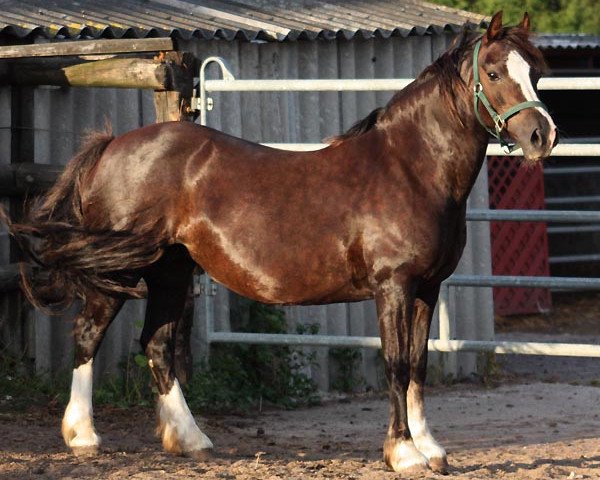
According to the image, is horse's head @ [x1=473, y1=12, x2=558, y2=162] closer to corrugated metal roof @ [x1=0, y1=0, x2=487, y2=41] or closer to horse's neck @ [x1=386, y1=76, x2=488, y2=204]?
horse's neck @ [x1=386, y1=76, x2=488, y2=204]

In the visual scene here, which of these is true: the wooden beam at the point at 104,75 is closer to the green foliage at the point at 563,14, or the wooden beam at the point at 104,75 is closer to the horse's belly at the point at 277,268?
the horse's belly at the point at 277,268

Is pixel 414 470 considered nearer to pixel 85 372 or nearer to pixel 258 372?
pixel 85 372

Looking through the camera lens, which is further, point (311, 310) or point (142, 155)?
point (311, 310)

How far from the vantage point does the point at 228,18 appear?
843cm

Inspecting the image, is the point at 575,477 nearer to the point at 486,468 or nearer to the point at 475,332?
the point at 486,468

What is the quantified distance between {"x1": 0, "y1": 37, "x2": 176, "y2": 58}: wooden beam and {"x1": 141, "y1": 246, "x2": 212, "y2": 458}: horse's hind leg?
3.75 feet

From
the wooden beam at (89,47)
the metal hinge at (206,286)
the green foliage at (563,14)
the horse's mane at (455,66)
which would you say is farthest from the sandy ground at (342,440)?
the green foliage at (563,14)

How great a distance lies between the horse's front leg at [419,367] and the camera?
5.46m

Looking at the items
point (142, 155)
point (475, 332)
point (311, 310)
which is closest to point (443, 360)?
point (475, 332)

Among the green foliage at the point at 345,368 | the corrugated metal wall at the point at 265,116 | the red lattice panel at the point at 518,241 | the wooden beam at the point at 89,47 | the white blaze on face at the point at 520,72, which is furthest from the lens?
the red lattice panel at the point at 518,241

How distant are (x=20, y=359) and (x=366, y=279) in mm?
2573

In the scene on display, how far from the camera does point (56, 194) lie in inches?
229

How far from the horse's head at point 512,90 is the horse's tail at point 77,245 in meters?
1.60

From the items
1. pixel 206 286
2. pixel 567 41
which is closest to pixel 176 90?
pixel 206 286
